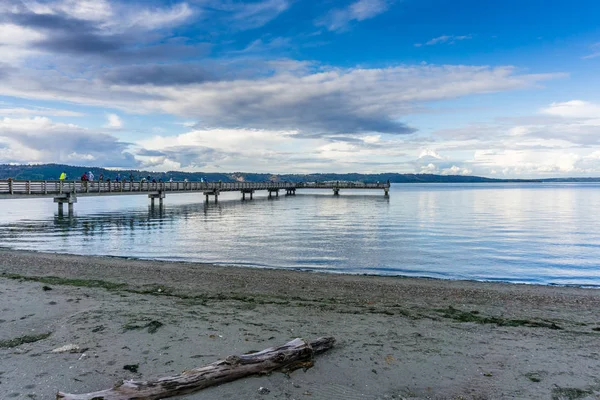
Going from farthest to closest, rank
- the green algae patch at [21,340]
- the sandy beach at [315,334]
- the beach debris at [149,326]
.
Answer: the beach debris at [149,326]
the green algae patch at [21,340]
the sandy beach at [315,334]

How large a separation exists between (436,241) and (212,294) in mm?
19126

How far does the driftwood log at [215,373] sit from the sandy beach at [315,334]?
129 millimetres

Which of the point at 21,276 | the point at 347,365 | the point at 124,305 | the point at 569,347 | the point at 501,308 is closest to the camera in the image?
the point at 347,365

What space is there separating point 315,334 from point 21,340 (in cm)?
528

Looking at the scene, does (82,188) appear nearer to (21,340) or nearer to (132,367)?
(21,340)

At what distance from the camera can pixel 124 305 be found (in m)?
9.70

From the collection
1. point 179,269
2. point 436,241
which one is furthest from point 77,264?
point 436,241

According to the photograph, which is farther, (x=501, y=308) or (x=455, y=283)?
(x=455, y=283)

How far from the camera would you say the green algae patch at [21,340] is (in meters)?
6.92

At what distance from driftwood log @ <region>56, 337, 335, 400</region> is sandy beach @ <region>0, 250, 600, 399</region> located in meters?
0.13

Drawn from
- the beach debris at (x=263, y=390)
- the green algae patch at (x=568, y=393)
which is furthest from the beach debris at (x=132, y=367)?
the green algae patch at (x=568, y=393)

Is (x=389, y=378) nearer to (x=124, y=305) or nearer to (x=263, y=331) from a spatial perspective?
(x=263, y=331)

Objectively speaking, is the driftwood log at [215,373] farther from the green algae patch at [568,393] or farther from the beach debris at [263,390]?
the green algae patch at [568,393]

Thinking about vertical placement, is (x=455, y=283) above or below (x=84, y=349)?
below
